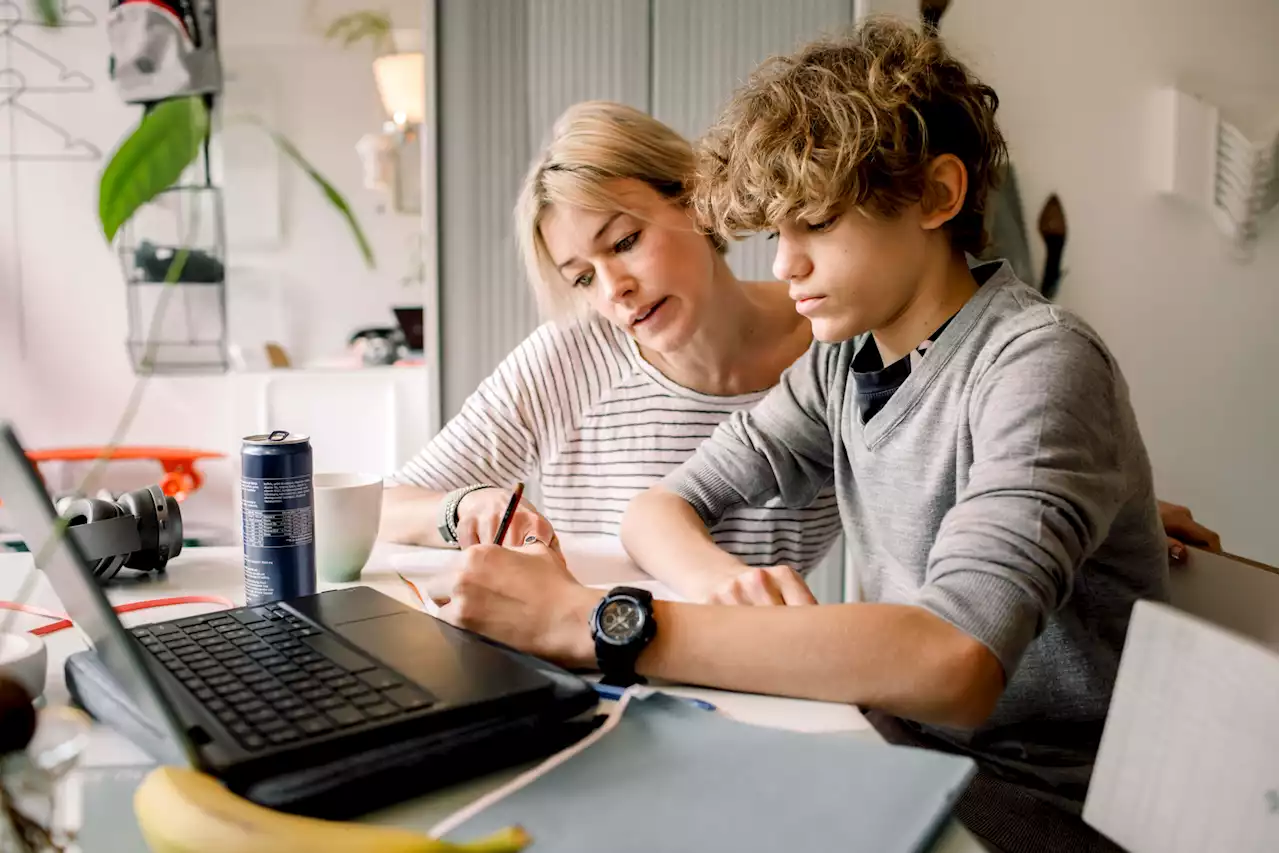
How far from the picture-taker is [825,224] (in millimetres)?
977

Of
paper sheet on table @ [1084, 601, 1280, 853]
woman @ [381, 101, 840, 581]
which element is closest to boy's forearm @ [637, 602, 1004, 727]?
paper sheet on table @ [1084, 601, 1280, 853]

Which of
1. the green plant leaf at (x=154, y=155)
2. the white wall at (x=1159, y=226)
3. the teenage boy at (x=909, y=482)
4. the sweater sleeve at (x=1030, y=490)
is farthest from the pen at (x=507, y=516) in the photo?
the white wall at (x=1159, y=226)

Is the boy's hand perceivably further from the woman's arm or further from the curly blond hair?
the woman's arm

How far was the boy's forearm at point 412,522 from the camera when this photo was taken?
1.26 metres

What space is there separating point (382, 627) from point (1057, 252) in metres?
2.48

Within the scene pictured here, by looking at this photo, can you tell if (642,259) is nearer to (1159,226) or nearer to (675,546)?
(675,546)

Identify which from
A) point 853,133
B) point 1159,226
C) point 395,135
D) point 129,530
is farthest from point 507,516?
point 1159,226

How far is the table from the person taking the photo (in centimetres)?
54

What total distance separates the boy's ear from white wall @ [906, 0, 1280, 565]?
189 centimetres

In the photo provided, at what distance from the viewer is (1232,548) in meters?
3.01

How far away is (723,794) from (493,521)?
68cm

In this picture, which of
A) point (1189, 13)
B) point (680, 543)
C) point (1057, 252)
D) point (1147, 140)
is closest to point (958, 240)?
point (680, 543)

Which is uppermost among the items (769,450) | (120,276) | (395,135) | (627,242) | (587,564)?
(395,135)

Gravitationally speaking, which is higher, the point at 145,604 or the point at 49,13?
the point at 49,13
